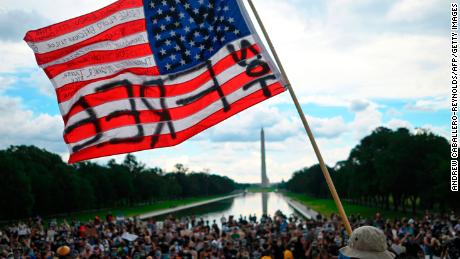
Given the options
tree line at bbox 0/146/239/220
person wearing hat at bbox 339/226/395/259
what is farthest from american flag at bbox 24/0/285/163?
tree line at bbox 0/146/239/220

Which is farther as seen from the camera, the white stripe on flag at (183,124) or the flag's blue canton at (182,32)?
the flag's blue canton at (182,32)

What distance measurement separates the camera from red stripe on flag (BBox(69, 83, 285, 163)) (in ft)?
21.5

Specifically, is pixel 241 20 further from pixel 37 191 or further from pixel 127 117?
pixel 37 191

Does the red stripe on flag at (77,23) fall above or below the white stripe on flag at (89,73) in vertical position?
above

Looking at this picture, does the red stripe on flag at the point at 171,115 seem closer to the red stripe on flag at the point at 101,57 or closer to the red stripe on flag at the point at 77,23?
the red stripe on flag at the point at 101,57

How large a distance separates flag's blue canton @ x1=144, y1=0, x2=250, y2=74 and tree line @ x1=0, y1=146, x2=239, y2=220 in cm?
5440

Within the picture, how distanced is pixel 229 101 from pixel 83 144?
196 cm

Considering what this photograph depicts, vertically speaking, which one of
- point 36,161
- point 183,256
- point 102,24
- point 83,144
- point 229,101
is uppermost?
point 36,161

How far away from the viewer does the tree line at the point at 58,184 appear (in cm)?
5691

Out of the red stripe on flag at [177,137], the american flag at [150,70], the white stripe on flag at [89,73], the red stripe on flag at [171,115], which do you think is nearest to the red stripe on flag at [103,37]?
the american flag at [150,70]

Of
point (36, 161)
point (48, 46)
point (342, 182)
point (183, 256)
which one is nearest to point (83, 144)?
point (48, 46)

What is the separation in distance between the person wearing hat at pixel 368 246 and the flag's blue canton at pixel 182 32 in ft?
13.6

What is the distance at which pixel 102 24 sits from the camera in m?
6.67

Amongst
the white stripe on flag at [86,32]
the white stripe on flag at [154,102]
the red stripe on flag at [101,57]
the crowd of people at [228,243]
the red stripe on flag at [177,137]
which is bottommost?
the crowd of people at [228,243]
